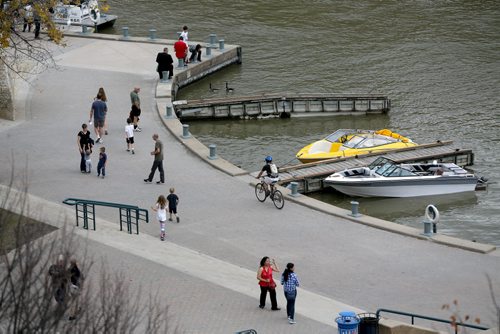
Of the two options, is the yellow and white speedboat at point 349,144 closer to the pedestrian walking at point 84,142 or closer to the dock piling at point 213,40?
the pedestrian walking at point 84,142

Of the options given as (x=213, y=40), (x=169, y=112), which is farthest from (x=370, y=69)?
(x=169, y=112)

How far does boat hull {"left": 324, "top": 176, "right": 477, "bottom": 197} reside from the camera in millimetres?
40188

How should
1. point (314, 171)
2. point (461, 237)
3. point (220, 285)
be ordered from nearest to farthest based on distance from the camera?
1. point (220, 285)
2. point (461, 237)
3. point (314, 171)

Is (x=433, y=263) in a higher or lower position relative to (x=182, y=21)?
lower

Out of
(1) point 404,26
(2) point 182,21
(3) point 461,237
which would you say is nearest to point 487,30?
(1) point 404,26

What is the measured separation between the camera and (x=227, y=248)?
32750 mm

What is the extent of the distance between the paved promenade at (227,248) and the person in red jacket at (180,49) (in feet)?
25.8

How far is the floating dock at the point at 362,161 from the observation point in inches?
1592

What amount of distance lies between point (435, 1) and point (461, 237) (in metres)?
30.9

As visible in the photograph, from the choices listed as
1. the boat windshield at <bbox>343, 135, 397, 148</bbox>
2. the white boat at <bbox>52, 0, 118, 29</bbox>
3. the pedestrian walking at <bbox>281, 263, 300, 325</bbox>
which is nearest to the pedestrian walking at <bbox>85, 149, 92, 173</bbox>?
the boat windshield at <bbox>343, 135, 397, 148</bbox>

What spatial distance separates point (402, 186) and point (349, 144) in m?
3.77

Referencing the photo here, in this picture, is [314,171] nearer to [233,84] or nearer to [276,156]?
[276,156]

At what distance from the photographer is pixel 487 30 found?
6019 centimetres

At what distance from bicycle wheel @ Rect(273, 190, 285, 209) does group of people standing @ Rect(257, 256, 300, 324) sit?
275 inches
